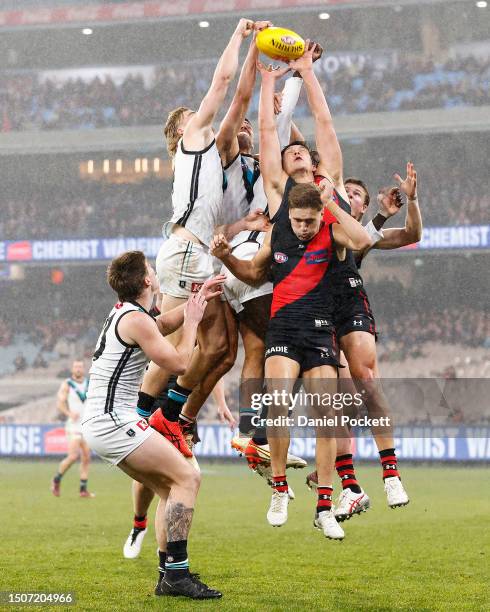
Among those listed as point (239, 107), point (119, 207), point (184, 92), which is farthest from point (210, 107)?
point (184, 92)

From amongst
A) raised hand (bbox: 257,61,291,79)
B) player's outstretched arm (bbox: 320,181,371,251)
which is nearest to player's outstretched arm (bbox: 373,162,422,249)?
player's outstretched arm (bbox: 320,181,371,251)

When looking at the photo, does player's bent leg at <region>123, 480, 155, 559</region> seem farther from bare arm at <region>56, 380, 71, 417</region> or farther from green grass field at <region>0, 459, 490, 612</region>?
bare arm at <region>56, 380, 71, 417</region>

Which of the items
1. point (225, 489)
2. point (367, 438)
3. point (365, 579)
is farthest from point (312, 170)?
point (367, 438)

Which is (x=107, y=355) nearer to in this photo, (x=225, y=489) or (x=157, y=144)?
(x=225, y=489)

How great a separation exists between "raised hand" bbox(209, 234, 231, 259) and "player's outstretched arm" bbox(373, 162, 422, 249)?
1.32 meters

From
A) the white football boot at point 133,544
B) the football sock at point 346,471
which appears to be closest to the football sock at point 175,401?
the football sock at point 346,471

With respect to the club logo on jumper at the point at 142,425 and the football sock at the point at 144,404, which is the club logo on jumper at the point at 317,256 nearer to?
Answer: the club logo on jumper at the point at 142,425

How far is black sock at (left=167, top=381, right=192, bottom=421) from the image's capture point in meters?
7.01

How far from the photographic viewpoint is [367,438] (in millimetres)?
21844

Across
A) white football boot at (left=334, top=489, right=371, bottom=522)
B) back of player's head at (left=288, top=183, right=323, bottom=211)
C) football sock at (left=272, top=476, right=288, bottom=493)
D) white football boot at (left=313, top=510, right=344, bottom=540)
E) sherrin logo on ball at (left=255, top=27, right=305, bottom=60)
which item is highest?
sherrin logo on ball at (left=255, top=27, right=305, bottom=60)

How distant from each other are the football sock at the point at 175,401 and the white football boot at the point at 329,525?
4.41 ft

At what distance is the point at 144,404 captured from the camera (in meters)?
7.46

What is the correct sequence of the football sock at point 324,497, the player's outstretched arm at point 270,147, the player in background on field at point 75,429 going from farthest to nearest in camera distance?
1. the player in background on field at point 75,429
2. the player's outstretched arm at point 270,147
3. the football sock at point 324,497

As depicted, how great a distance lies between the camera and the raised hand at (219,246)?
620cm
